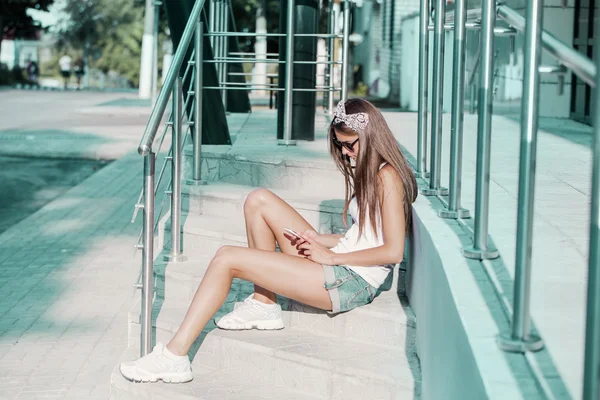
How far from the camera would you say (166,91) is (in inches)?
181

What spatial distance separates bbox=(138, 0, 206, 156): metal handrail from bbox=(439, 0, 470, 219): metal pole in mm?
1276

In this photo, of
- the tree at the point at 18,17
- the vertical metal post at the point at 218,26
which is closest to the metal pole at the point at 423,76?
the vertical metal post at the point at 218,26

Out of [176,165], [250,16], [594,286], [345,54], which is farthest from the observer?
[250,16]

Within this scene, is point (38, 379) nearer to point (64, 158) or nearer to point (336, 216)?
point (336, 216)

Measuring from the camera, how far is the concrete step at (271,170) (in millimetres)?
5680

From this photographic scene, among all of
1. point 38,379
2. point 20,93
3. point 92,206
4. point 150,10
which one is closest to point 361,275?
point 38,379

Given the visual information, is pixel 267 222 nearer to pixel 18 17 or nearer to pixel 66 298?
pixel 66 298

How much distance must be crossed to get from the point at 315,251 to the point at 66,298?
2.69 metres

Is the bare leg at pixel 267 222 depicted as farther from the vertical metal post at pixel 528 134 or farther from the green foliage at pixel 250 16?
the green foliage at pixel 250 16

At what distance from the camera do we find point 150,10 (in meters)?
30.5

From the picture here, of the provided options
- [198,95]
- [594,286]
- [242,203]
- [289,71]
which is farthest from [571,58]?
[289,71]

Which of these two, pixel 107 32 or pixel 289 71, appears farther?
pixel 107 32

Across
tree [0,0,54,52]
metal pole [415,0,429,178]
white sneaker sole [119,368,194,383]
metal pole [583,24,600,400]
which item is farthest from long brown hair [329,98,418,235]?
tree [0,0,54,52]

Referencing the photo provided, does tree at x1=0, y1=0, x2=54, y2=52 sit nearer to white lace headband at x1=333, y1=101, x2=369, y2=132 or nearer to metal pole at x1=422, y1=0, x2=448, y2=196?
metal pole at x1=422, y1=0, x2=448, y2=196
